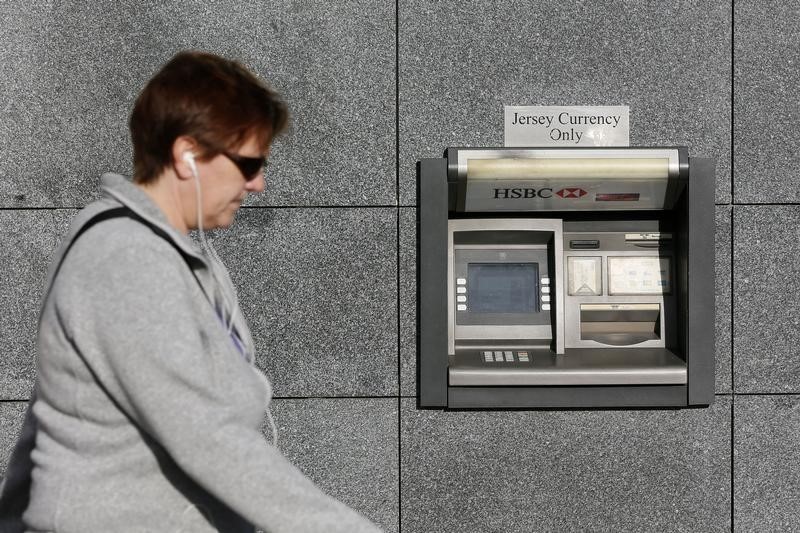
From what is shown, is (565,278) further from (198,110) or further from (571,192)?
(198,110)

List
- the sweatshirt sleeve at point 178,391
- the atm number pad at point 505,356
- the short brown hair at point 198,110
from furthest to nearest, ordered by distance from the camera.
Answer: the atm number pad at point 505,356
the short brown hair at point 198,110
the sweatshirt sleeve at point 178,391

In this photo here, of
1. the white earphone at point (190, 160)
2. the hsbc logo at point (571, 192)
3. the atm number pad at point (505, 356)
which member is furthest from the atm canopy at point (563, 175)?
the white earphone at point (190, 160)

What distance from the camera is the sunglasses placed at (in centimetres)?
145

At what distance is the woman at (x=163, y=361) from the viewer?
1206 mm

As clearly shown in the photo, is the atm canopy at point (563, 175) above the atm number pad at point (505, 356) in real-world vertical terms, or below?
above

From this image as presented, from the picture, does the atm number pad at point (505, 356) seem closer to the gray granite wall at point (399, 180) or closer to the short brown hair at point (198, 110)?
the gray granite wall at point (399, 180)

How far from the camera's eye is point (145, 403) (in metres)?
1.21

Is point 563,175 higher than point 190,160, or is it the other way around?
point 563,175

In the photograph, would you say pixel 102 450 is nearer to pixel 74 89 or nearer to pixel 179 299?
pixel 179 299

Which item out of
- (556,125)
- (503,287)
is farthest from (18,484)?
(556,125)

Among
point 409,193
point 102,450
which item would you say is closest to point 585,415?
point 409,193

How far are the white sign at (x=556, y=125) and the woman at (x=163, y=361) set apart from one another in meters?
2.04

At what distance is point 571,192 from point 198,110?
2155 mm

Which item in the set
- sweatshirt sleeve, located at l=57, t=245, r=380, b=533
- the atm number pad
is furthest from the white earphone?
the atm number pad
